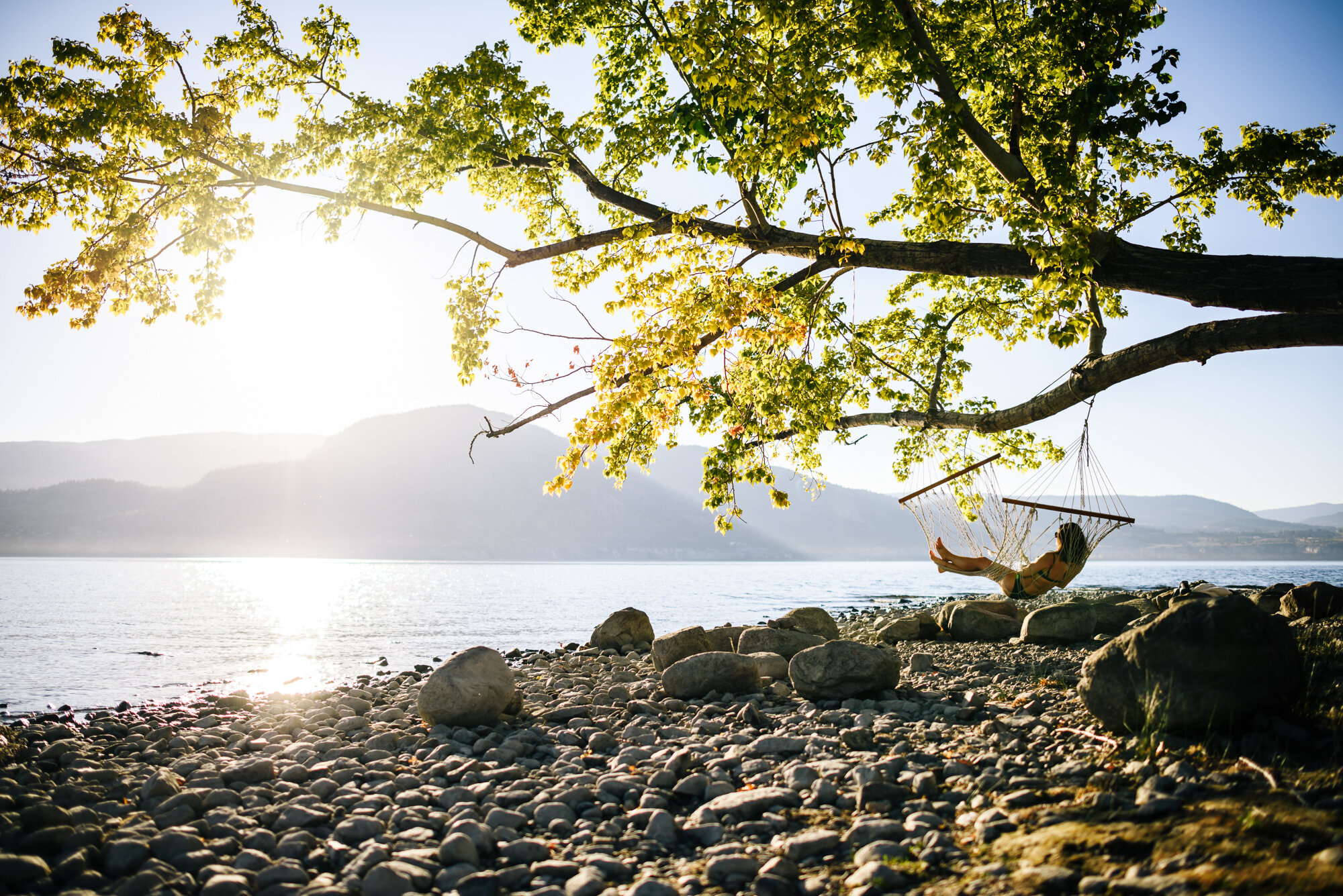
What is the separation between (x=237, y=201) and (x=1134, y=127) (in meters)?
11.6

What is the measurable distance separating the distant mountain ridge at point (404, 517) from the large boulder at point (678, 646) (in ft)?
435

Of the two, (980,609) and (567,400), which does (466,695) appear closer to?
(567,400)

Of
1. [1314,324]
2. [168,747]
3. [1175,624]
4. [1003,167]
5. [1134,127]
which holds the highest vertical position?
[1134,127]

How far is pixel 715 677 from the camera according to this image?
26.4ft

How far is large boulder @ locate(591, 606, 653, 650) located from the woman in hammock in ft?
19.9

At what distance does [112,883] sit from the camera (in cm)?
395

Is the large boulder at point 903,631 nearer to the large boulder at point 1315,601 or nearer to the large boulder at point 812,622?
the large boulder at point 812,622

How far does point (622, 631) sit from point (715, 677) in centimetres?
662

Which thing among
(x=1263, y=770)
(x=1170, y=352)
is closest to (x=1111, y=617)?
(x=1170, y=352)

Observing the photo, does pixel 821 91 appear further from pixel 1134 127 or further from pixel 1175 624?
pixel 1175 624

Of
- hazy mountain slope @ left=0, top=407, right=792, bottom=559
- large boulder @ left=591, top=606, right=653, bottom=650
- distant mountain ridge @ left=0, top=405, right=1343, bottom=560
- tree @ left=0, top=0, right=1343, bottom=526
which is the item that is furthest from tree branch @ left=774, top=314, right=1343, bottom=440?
hazy mountain slope @ left=0, top=407, right=792, bottom=559

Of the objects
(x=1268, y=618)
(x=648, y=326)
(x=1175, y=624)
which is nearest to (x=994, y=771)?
(x=1175, y=624)

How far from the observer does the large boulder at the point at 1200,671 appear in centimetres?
448

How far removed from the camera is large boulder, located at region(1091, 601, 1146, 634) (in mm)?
9984
